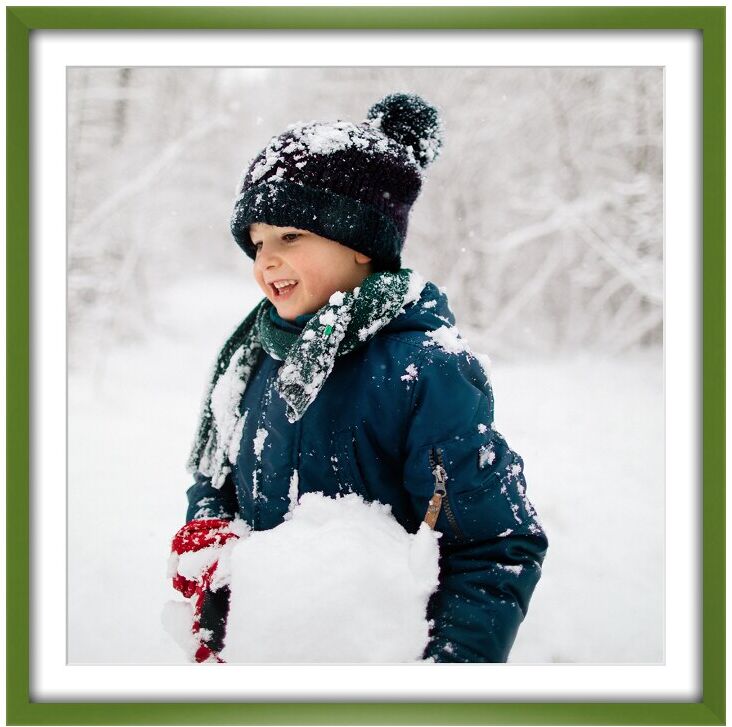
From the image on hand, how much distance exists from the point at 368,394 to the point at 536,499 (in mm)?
3568

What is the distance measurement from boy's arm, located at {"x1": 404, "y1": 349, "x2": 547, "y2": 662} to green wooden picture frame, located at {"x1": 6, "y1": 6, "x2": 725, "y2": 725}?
2.09 feet

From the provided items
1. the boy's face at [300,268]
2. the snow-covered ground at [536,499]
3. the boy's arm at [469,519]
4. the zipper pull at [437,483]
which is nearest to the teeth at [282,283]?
the boy's face at [300,268]

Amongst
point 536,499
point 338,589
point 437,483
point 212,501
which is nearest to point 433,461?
point 437,483

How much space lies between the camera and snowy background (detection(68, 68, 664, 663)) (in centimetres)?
322

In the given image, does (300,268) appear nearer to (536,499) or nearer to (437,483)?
(437,483)

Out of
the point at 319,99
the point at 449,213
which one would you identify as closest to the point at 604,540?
the point at 449,213

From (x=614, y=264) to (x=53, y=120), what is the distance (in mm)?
7102

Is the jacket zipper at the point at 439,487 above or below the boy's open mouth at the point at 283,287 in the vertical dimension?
below

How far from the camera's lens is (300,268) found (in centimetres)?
133

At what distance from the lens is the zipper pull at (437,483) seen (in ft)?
3.72

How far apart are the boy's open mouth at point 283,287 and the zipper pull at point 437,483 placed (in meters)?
0.51

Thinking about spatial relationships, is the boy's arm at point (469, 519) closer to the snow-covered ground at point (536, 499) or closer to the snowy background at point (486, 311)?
the snow-covered ground at point (536, 499)
